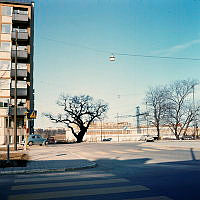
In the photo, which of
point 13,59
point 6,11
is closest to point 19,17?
point 6,11

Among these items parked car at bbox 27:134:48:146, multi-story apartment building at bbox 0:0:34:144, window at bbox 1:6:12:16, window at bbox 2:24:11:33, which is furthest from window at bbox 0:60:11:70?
parked car at bbox 27:134:48:146

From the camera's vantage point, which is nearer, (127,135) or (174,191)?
(174,191)

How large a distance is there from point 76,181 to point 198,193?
12.9 ft

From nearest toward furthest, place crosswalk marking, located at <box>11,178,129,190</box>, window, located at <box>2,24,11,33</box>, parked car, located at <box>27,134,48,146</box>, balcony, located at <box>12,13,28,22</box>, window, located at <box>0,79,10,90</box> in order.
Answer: crosswalk marking, located at <box>11,178,129,190</box> < parked car, located at <box>27,134,48,146</box> < window, located at <box>0,79,10,90</box> < window, located at <box>2,24,11,33</box> < balcony, located at <box>12,13,28,22</box>

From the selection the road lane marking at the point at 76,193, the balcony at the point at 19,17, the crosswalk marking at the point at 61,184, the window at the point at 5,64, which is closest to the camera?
the road lane marking at the point at 76,193

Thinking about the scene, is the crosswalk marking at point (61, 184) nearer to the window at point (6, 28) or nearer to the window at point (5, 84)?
the window at point (5, 84)

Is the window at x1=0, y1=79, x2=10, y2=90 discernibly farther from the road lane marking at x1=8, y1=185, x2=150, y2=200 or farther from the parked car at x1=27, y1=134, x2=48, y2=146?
the road lane marking at x1=8, y1=185, x2=150, y2=200

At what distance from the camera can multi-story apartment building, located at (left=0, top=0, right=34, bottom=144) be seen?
140 ft

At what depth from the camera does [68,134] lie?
373 feet

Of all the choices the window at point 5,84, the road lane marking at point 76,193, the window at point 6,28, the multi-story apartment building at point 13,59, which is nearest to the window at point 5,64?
the multi-story apartment building at point 13,59

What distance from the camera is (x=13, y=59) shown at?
4512 centimetres

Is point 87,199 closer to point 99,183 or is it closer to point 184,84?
point 99,183

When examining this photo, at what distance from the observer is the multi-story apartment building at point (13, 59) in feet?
140

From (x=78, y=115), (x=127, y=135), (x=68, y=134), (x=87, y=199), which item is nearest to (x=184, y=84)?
(x=78, y=115)
